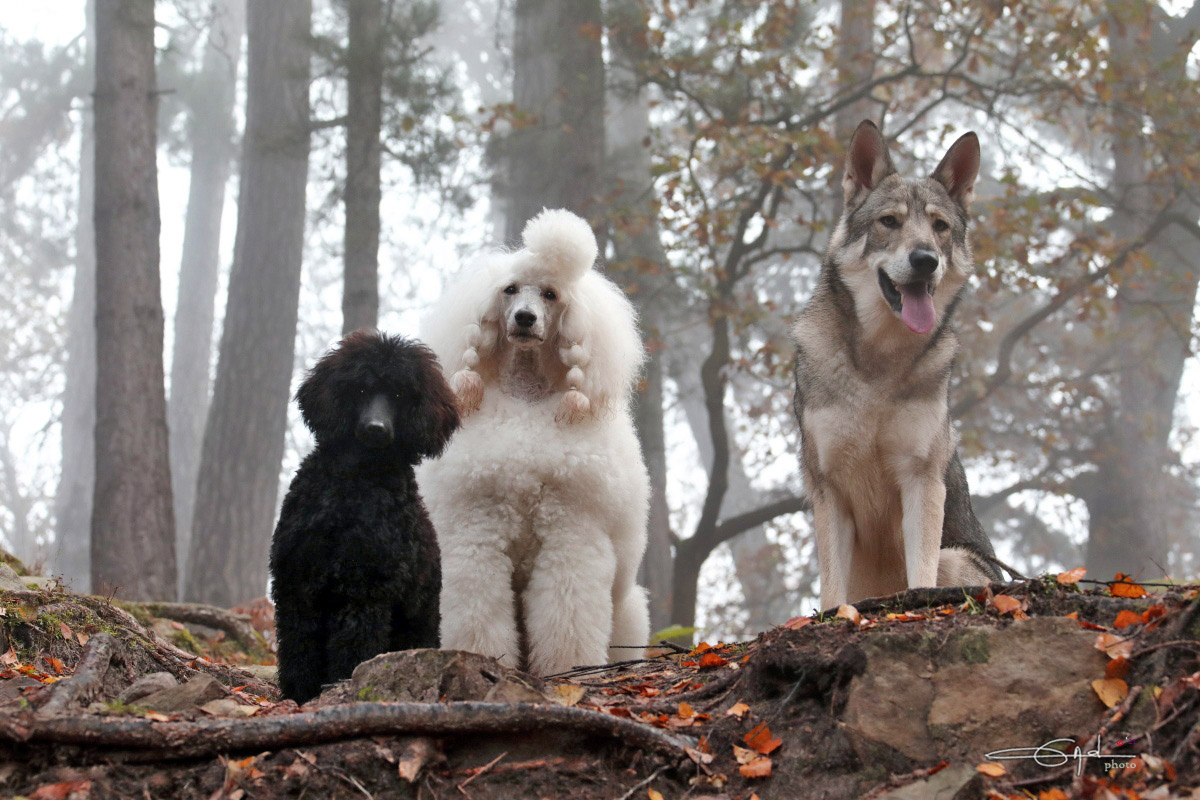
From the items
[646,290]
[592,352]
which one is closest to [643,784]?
[592,352]

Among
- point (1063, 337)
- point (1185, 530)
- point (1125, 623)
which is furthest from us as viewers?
point (1185, 530)

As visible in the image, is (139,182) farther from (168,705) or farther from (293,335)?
(168,705)

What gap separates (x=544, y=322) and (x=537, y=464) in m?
0.68

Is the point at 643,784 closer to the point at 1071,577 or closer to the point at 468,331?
the point at 1071,577

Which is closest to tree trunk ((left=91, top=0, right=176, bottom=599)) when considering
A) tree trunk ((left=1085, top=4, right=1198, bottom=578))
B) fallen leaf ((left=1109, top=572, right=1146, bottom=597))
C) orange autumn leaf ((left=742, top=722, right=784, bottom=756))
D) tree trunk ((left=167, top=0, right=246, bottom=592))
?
orange autumn leaf ((left=742, top=722, right=784, bottom=756))

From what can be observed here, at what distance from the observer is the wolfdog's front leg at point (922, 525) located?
14.1 ft

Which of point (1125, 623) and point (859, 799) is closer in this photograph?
point (859, 799)

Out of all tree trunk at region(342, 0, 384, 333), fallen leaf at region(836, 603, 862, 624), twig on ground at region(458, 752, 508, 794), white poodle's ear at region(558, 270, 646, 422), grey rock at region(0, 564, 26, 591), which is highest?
tree trunk at region(342, 0, 384, 333)

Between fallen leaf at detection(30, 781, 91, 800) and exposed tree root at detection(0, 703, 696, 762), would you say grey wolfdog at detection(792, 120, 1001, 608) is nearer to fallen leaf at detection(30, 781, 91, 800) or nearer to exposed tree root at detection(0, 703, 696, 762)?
exposed tree root at detection(0, 703, 696, 762)

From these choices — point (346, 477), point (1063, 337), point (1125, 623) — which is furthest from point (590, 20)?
point (1063, 337)

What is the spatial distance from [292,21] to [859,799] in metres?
13.9

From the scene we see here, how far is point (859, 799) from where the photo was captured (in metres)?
2.76

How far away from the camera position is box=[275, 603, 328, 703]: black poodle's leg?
3447 millimetres

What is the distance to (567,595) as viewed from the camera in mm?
4371
